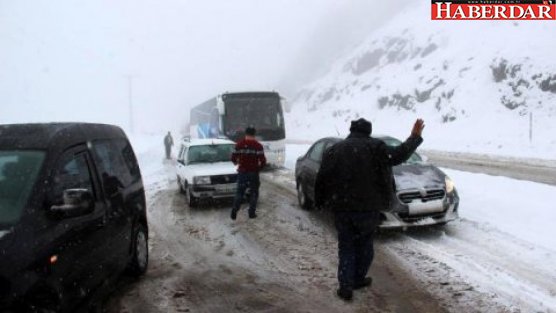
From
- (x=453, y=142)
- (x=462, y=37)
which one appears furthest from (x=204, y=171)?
(x=462, y=37)

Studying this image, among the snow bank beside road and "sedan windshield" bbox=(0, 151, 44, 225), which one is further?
the snow bank beside road

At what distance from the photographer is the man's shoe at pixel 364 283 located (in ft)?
17.7

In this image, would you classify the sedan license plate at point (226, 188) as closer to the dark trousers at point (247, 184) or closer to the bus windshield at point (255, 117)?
the dark trousers at point (247, 184)

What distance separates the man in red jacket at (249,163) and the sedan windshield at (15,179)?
5.59 m

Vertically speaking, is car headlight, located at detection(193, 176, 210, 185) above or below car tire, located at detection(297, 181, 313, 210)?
above

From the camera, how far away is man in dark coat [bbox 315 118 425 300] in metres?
4.94

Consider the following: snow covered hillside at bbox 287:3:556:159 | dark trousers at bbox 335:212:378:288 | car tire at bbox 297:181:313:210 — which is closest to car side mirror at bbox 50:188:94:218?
dark trousers at bbox 335:212:378:288

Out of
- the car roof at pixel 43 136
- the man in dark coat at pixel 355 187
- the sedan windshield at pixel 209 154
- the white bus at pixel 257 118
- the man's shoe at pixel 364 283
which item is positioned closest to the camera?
the car roof at pixel 43 136

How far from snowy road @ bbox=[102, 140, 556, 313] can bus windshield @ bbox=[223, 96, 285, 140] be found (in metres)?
9.45

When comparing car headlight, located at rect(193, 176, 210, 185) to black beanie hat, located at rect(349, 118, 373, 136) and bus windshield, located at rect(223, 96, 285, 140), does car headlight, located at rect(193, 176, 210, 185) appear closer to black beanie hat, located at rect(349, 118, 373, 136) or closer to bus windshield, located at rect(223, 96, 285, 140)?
black beanie hat, located at rect(349, 118, 373, 136)

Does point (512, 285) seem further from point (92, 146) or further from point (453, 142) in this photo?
point (453, 142)

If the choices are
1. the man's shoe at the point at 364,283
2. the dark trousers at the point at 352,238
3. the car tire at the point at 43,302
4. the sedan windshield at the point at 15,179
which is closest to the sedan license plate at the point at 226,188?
the man's shoe at the point at 364,283

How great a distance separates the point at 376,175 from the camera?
4.97m

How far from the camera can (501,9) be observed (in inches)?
1655
